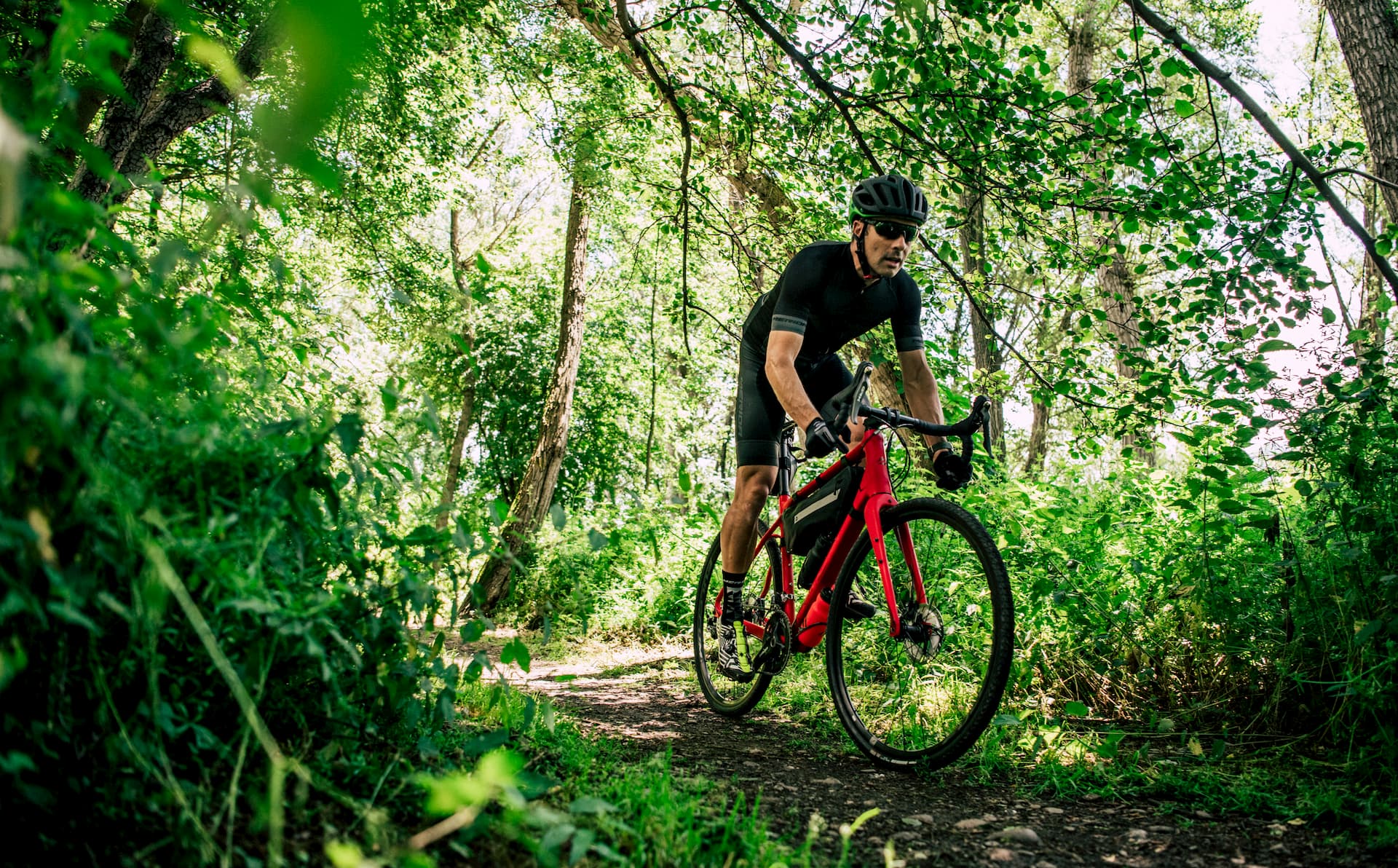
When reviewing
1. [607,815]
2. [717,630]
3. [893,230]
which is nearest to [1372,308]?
[893,230]

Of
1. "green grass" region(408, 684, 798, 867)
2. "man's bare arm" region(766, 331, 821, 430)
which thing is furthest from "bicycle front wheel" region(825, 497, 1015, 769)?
"green grass" region(408, 684, 798, 867)

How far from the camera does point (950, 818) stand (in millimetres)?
2584

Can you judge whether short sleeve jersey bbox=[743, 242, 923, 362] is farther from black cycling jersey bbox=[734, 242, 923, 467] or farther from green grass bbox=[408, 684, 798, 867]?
green grass bbox=[408, 684, 798, 867]

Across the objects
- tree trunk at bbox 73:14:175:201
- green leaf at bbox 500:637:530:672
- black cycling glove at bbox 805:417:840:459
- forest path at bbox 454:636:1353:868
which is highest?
tree trunk at bbox 73:14:175:201

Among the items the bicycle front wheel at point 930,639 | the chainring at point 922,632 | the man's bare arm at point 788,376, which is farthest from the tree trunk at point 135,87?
the chainring at point 922,632

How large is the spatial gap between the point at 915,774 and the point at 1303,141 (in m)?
18.7

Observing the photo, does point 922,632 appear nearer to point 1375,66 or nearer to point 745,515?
point 745,515

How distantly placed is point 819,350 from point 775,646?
1.51m

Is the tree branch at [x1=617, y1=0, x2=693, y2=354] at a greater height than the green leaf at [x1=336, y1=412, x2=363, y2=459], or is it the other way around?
the tree branch at [x1=617, y1=0, x2=693, y2=354]

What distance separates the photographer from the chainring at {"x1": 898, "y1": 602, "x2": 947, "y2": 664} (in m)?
3.12

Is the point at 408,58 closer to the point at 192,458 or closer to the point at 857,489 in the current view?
the point at 857,489

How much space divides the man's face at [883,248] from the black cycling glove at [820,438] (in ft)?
2.84

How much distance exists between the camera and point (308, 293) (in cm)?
247

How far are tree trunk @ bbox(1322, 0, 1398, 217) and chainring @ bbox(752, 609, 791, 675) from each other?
4512 millimetres
